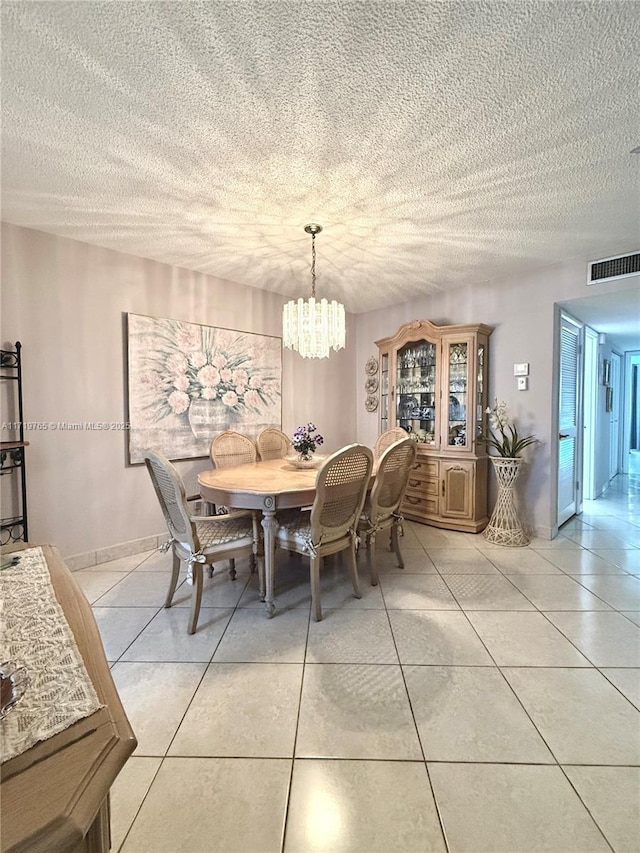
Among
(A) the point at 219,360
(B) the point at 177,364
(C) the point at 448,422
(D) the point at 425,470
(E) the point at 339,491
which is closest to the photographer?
(E) the point at 339,491

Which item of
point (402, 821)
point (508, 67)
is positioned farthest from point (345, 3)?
point (402, 821)

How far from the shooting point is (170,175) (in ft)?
6.49

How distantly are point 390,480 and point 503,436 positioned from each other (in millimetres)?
1488

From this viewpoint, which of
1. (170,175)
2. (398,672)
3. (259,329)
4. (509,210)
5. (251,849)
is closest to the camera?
(251,849)

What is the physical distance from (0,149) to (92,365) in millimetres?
1435

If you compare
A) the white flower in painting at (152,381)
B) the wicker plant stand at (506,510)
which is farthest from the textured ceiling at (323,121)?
the wicker plant stand at (506,510)

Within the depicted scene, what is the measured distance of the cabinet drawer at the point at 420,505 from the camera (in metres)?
3.81

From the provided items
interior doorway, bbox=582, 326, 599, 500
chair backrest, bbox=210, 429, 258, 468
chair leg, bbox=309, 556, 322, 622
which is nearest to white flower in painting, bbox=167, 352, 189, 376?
chair backrest, bbox=210, 429, 258, 468

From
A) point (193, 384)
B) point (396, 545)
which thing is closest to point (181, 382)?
point (193, 384)

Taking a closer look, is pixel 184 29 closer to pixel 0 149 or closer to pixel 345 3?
pixel 345 3

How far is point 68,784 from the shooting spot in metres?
0.46

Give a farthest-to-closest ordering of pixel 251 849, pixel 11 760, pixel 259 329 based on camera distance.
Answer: pixel 259 329 → pixel 251 849 → pixel 11 760

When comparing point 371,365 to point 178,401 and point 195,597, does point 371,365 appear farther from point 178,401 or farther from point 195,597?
point 195,597

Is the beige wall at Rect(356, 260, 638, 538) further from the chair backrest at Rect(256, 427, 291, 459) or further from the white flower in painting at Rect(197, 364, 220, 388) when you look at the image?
the white flower in painting at Rect(197, 364, 220, 388)
